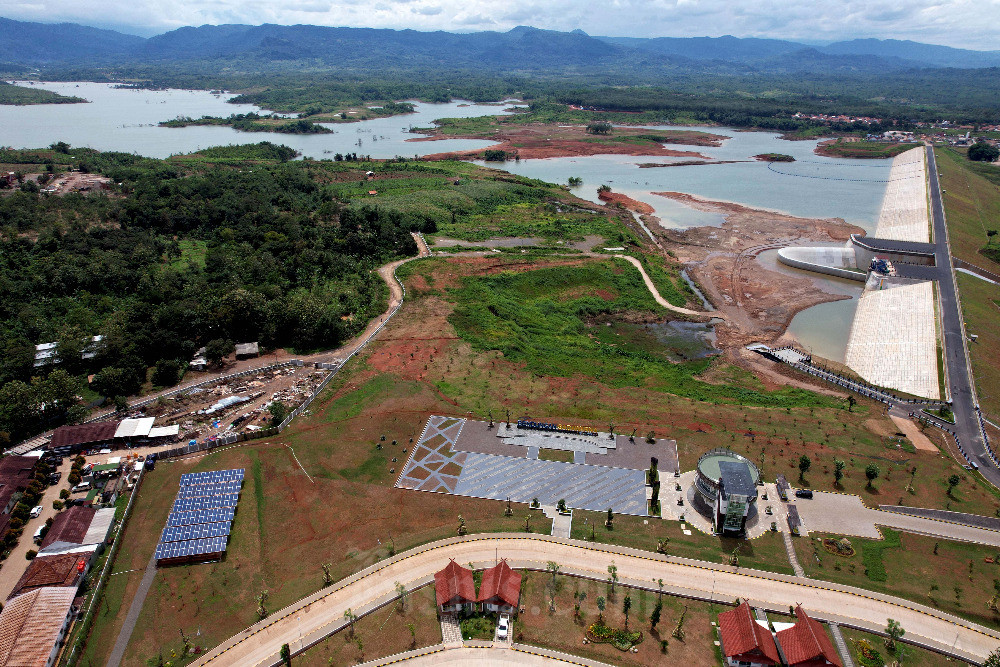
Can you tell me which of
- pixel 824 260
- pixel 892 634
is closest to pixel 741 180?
pixel 824 260


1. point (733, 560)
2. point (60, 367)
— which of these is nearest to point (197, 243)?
point (60, 367)

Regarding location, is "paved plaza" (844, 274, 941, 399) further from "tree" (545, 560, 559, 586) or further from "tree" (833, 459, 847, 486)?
"tree" (545, 560, 559, 586)

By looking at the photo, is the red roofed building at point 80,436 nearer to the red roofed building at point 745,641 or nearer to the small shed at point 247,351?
the small shed at point 247,351

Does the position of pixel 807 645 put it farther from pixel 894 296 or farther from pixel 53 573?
pixel 894 296

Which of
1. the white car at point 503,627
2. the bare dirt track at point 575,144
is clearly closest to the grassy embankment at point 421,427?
the white car at point 503,627

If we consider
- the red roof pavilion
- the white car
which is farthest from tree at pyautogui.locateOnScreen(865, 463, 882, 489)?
the white car

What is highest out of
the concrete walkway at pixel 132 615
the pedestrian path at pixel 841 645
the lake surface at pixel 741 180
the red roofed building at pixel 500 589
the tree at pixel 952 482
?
the lake surface at pixel 741 180

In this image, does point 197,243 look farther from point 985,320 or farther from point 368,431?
point 985,320
